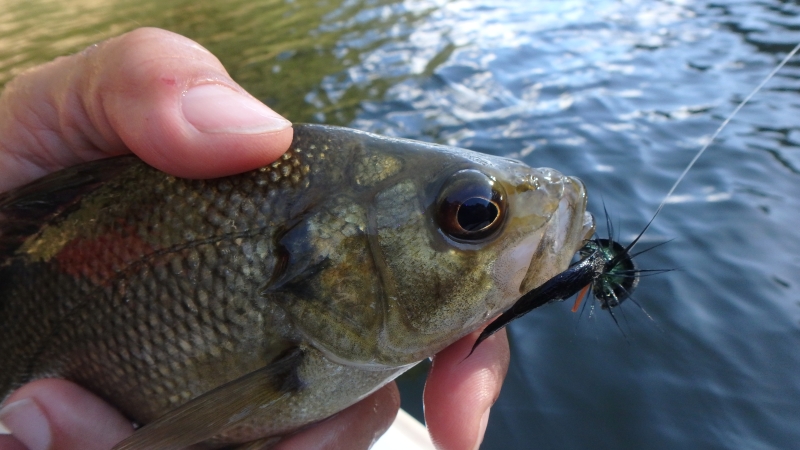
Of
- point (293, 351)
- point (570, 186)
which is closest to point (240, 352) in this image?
point (293, 351)

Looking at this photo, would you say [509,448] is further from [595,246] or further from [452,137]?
[452,137]

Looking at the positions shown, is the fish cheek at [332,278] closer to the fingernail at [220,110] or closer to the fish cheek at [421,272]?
the fish cheek at [421,272]

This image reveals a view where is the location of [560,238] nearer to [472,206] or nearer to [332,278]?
[472,206]

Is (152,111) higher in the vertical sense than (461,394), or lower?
higher

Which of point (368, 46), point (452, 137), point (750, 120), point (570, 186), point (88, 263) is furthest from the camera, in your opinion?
point (368, 46)

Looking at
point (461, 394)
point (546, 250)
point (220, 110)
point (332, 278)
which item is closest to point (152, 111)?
point (220, 110)

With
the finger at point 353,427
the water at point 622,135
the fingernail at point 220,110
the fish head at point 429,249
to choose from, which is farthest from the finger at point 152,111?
the water at point 622,135
